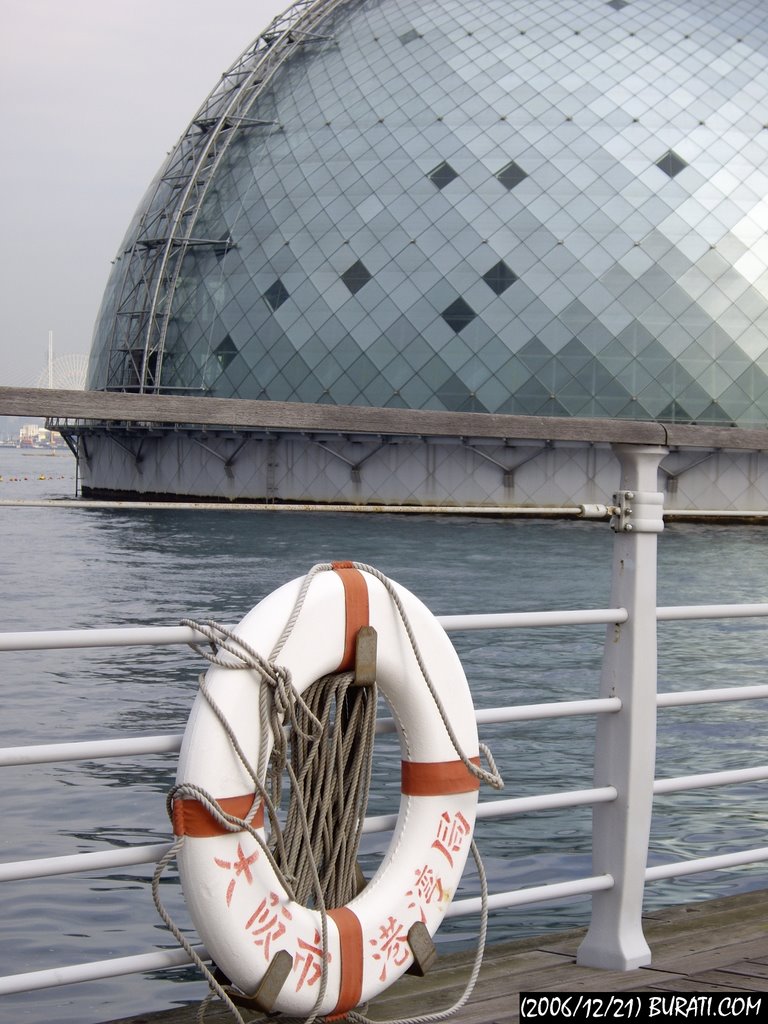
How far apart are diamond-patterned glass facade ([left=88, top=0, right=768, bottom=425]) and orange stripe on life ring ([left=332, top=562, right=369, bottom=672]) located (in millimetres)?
30072

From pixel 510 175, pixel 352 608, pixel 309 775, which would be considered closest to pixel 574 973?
pixel 309 775

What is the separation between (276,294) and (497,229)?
6003mm

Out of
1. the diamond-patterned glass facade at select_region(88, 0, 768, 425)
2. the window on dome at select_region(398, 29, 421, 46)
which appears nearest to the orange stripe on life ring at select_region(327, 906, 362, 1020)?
the diamond-patterned glass facade at select_region(88, 0, 768, 425)

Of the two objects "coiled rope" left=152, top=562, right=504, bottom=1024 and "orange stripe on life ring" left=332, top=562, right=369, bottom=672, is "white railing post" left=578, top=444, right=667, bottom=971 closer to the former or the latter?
"coiled rope" left=152, top=562, right=504, bottom=1024

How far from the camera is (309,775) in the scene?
310 cm

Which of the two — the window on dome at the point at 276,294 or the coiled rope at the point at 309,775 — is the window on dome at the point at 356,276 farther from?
the coiled rope at the point at 309,775

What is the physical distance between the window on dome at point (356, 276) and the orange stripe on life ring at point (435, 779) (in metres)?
32.1

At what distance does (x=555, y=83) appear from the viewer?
119 ft

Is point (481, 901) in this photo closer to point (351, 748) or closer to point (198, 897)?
point (351, 748)

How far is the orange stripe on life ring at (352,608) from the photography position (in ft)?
9.83

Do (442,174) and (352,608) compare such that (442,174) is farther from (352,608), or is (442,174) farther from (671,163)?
(352,608)

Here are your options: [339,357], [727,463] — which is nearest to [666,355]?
[727,463]

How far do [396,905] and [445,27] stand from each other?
1517 inches

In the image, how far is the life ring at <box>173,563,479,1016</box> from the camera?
9.05 ft
